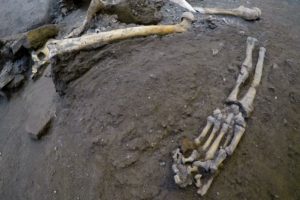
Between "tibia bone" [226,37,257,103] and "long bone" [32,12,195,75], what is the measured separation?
499 mm

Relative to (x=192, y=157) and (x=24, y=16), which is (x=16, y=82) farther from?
(x=192, y=157)

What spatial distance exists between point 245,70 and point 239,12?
28.1 inches

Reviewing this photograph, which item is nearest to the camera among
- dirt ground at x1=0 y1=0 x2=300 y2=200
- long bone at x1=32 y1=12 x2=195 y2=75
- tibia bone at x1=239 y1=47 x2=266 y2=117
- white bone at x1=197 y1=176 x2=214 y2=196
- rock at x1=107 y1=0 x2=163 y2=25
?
white bone at x1=197 y1=176 x2=214 y2=196

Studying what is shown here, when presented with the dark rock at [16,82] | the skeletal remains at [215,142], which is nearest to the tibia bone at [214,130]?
the skeletal remains at [215,142]

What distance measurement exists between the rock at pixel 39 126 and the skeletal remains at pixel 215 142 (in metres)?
0.91

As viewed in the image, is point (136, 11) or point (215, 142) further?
point (136, 11)

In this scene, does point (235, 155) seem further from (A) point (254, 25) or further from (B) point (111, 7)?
(B) point (111, 7)

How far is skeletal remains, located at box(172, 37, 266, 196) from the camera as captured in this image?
1.65m

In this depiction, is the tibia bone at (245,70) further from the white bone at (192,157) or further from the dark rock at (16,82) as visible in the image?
the dark rock at (16,82)

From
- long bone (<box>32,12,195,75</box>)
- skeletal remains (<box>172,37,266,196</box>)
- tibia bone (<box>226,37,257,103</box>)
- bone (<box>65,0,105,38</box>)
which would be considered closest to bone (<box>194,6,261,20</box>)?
long bone (<box>32,12,195,75</box>)

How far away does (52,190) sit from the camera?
1884 millimetres

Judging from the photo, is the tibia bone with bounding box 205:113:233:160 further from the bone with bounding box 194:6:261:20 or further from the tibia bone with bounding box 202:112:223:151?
the bone with bounding box 194:6:261:20

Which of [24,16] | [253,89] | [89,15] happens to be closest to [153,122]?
[253,89]

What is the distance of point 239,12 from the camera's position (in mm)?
2619
